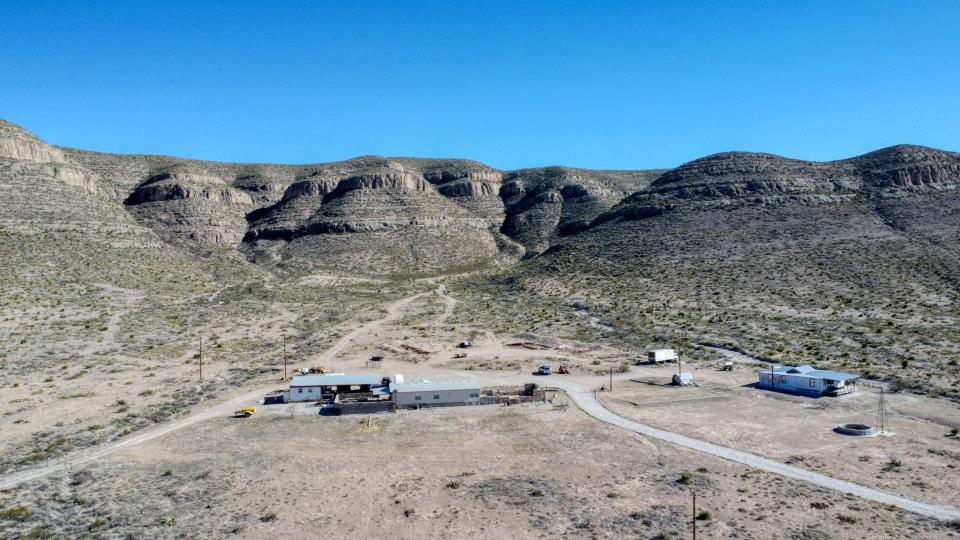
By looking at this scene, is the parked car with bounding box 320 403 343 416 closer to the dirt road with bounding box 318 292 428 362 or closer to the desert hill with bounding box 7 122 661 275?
the dirt road with bounding box 318 292 428 362

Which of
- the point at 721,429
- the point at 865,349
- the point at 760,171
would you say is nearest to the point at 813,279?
the point at 865,349

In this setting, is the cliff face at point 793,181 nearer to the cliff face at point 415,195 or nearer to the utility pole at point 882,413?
the cliff face at point 415,195

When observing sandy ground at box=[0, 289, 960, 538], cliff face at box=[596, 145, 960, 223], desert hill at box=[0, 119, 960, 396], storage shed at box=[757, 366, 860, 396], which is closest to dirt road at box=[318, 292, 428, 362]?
desert hill at box=[0, 119, 960, 396]

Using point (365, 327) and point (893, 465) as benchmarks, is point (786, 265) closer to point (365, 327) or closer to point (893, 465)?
point (365, 327)

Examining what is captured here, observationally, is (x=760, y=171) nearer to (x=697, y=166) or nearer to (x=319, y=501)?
(x=697, y=166)

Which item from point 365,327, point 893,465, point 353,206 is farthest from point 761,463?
point 353,206

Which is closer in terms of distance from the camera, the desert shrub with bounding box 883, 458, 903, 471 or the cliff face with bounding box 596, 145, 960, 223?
the desert shrub with bounding box 883, 458, 903, 471
